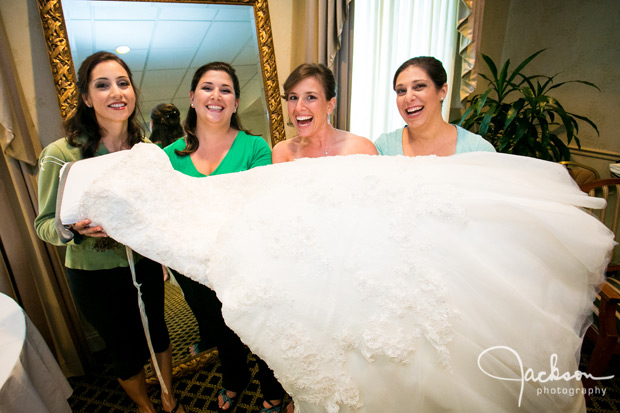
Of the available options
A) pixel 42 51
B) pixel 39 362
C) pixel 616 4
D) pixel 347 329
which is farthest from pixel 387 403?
pixel 616 4

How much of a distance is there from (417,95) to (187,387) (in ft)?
7.50

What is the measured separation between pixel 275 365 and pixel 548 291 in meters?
0.80

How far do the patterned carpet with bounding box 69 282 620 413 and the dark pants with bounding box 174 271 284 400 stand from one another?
0.88 ft

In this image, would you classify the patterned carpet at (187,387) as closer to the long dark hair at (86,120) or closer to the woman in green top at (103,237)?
the woman in green top at (103,237)

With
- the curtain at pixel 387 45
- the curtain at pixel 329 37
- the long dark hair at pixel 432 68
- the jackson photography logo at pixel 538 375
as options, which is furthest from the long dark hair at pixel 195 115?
the jackson photography logo at pixel 538 375

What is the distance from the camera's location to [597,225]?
92cm

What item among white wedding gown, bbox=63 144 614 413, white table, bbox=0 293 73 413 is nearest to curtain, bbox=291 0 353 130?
white wedding gown, bbox=63 144 614 413

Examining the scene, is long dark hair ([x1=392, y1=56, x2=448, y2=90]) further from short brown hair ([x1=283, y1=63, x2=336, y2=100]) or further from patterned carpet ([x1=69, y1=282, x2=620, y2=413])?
patterned carpet ([x1=69, y1=282, x2=620, y2=413])

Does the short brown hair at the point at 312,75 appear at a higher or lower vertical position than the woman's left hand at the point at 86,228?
higher

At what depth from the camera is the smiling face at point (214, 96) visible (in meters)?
1.52

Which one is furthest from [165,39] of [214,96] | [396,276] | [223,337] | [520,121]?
[520,121]

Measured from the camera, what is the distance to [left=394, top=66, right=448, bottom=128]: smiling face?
1580 millimetres

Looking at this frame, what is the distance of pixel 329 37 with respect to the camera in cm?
221

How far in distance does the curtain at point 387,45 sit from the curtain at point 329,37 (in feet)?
1.20
